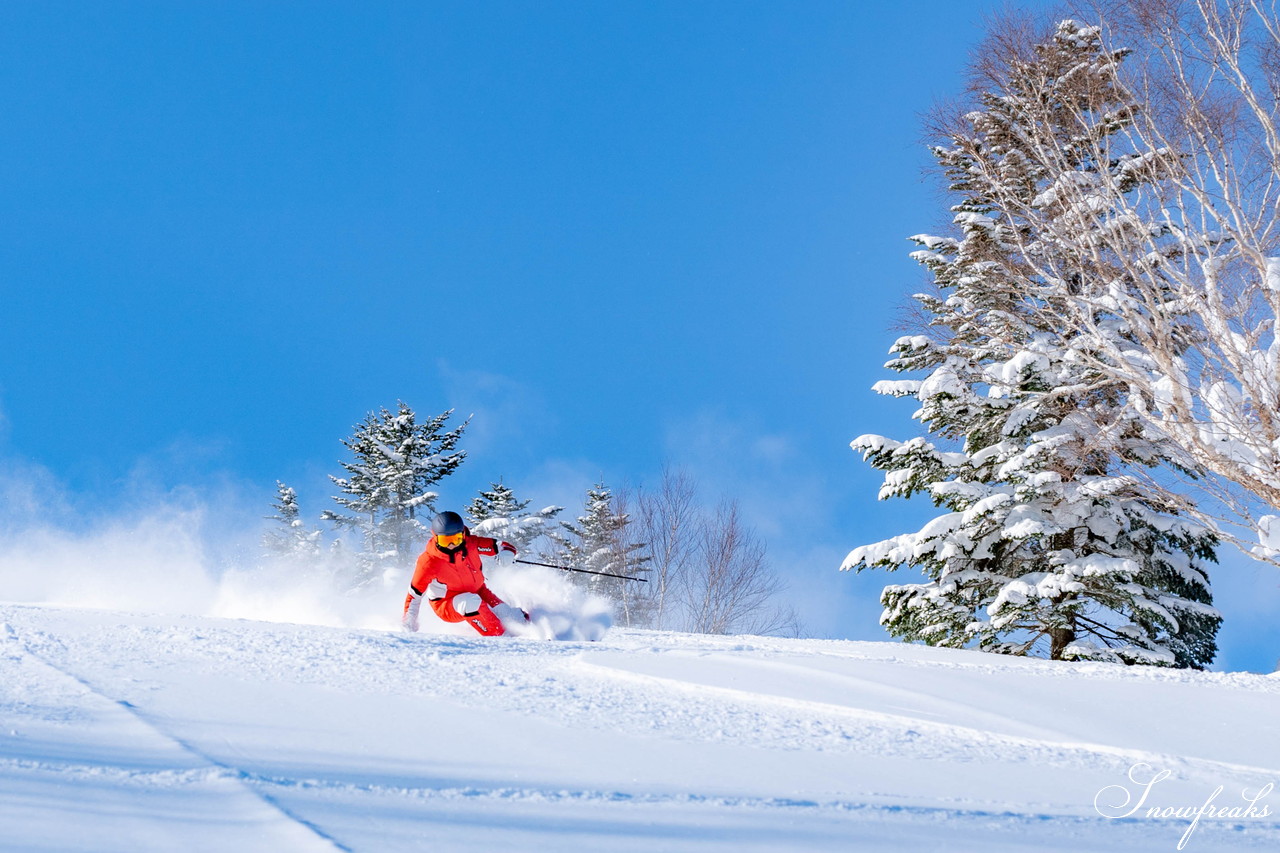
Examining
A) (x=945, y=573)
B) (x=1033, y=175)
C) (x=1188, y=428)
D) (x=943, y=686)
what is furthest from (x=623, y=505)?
(x=943, y=686)

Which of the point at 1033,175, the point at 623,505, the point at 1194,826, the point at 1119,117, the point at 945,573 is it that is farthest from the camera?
the point at 623,505

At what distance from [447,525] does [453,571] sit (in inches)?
18.6

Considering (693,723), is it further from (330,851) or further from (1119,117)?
(1119,117)

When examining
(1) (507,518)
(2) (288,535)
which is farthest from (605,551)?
(2) (288,535)

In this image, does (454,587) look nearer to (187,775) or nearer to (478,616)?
(478,616)

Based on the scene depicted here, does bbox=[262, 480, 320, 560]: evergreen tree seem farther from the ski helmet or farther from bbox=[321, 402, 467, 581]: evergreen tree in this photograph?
the ski helmet

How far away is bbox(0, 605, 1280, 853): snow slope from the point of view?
1.90 m

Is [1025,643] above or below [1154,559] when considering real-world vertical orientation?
below

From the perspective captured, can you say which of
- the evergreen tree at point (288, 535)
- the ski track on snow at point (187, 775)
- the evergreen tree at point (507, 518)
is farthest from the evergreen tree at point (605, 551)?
the ski track on snow at point (187, 775)

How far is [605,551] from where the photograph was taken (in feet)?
94.6

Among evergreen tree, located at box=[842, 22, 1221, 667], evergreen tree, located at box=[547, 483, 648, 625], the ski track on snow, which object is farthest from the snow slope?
evergreen tree, located at box=[547, 483, 648, 625]

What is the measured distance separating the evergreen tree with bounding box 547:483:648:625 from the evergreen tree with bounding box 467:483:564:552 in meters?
0.72

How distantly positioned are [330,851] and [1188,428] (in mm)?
9520

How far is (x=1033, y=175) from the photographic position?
464 inches
